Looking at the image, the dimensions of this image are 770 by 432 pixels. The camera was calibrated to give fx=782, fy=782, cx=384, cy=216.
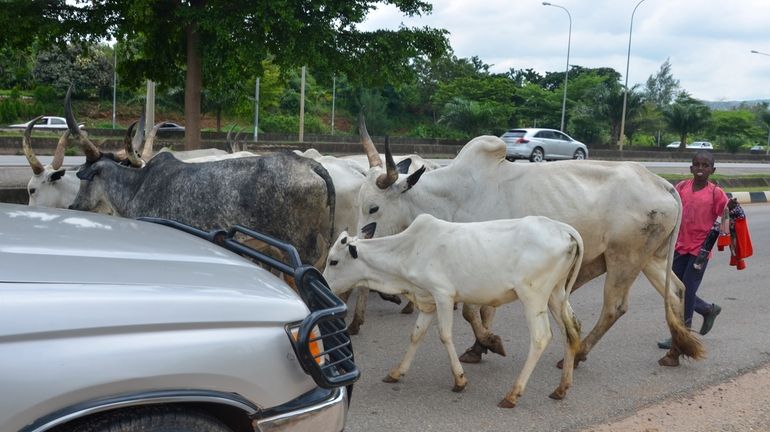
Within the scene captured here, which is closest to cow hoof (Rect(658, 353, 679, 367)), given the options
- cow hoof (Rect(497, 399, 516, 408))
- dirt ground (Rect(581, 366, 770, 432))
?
dirt ground (Rect(581, 366, 770, 432))

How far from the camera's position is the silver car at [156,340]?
7.29ft

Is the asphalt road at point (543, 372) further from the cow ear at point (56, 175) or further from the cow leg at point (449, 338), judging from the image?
the cow ear at point (56, 175)

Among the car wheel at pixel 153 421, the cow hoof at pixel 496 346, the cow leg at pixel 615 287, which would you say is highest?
the car wheel at pixel 153 421

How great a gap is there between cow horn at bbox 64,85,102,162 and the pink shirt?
17.7ft

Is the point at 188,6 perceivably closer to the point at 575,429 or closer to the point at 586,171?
the point at 586,171

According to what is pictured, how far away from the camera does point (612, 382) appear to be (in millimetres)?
5539

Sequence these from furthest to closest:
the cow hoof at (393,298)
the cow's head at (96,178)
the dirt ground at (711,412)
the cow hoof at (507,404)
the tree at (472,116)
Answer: the tree at (472,116) < the cow hoof at (393,298) < the cow's head at (96,178) < the cow hoof at (507,404) < the dirt ground at (711,412)

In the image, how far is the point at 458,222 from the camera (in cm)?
655

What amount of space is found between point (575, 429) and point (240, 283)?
2.61m

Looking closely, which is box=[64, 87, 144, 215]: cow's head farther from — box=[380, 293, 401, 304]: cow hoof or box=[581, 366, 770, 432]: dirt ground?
box=[581, 366, 770, 432]: dirt ground

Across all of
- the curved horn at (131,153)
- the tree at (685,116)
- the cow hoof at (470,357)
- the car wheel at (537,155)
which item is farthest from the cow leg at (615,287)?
the tree at (685,116)

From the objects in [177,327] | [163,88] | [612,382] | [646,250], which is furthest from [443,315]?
[163,88]

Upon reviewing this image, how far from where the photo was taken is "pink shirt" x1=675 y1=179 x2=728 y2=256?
649 cm

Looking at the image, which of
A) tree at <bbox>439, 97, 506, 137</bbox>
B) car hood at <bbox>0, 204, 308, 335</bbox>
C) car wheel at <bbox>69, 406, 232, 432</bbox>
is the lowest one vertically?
car wheel at <bbox>69, 406, 232, 432</bbox>
